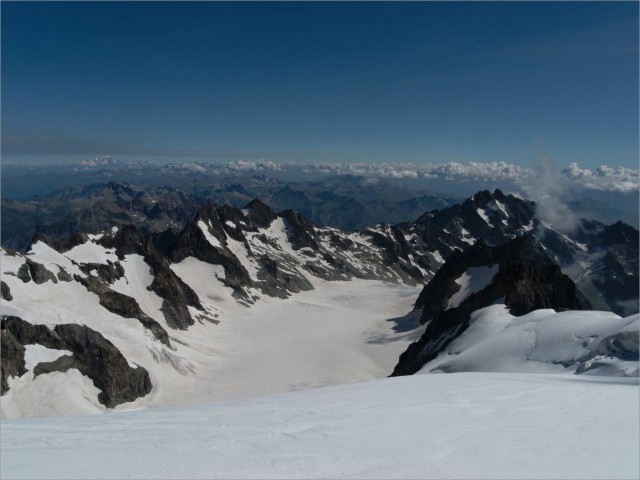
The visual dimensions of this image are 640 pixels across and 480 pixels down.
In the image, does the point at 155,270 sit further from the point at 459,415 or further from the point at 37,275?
the point at 459,415

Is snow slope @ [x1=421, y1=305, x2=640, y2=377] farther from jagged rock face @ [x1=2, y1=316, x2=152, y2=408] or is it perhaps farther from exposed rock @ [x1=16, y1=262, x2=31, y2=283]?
exposed rock @ [x1=16, y1=262, x2=31, y2=283]

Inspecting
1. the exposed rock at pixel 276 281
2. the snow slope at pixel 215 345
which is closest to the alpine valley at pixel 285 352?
the snow slope at pixel 215 345

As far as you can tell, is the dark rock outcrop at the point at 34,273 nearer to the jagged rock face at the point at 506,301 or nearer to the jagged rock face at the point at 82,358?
the jagged rock face at the point at 82,358

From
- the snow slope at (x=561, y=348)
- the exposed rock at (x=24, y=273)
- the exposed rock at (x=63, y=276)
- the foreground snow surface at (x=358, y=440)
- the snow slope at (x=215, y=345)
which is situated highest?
the foreground snow surface at (x=358, y=440)

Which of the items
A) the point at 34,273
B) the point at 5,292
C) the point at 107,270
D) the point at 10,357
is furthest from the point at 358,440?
the point at 107,270

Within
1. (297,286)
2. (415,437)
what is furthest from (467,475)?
(297,286)

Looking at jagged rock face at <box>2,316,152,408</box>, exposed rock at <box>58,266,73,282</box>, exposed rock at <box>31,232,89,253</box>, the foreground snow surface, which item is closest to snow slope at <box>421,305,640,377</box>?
the foreground snow surface
